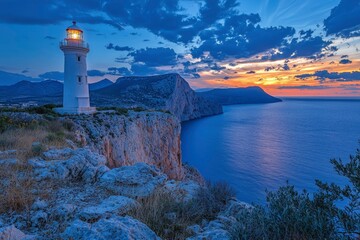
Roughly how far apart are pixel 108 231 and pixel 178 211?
145 cm

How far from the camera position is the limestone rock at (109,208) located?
3.14m

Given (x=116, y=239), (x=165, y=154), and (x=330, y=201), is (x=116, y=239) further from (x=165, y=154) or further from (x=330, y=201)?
(x=165, y=154)

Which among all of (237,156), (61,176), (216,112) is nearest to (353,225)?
(61,176)

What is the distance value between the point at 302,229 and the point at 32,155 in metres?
6.91

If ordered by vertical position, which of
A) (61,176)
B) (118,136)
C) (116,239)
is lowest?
(118,136)

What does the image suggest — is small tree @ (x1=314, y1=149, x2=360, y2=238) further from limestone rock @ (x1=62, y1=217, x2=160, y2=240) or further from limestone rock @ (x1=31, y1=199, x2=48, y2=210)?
limestone rock @ (x1=31, y1=199, x2=48, y2=210)

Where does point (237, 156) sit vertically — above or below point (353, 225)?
below

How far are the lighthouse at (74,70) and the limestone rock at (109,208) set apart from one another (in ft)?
59.6

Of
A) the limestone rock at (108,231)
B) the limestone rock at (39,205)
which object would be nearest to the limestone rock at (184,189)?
the limestone rock at (108,231)

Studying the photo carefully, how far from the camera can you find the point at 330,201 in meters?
3.12

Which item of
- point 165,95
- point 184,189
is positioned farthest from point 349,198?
point 165,95

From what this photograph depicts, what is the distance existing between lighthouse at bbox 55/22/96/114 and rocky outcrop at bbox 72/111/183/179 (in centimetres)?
292

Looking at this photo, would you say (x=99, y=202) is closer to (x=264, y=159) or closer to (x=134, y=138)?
(x=134, y=138)

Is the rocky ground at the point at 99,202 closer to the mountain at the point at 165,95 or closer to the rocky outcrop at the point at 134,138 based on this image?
the rocky outcrop at the point at 134,138
